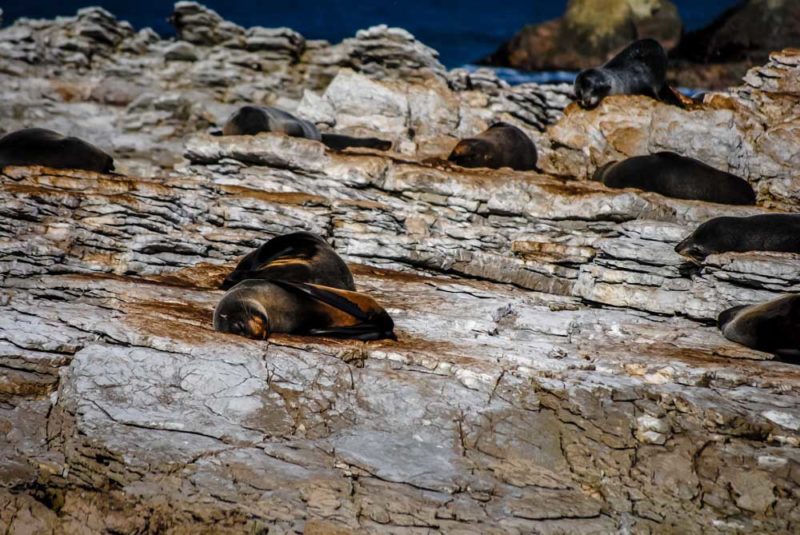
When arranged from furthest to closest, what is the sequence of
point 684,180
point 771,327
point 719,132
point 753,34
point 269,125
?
point 753,34 < point 269,125 < point 719,132 < point 684,180 < point 771,327

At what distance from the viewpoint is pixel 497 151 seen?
42.1 feet

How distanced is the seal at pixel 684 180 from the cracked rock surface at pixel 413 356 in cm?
83

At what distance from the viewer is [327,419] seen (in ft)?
17.0

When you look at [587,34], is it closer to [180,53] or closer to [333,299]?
[180,53]

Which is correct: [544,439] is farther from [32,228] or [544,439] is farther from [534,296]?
[32,228]

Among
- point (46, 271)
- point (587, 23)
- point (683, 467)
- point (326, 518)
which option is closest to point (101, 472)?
point (326, 518)

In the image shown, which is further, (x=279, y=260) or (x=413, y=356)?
(x=279, y=260)

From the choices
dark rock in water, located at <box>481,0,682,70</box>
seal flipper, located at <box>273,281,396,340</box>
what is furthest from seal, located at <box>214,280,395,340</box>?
dark rock in water, located at <box>481,0,682,70</box>

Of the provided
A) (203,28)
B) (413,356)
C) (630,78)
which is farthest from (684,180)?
(203,28)

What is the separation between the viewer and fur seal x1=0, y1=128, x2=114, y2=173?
36.6ft

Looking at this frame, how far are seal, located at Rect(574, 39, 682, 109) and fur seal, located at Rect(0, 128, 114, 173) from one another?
8666mm

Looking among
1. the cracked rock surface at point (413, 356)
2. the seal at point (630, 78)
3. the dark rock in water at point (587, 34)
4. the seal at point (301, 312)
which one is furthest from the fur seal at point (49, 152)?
the dark rock in water at point (587, 34)

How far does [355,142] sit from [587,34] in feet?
59.8

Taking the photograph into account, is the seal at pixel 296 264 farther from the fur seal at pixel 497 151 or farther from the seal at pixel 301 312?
the fur seal at pixel 497 151
